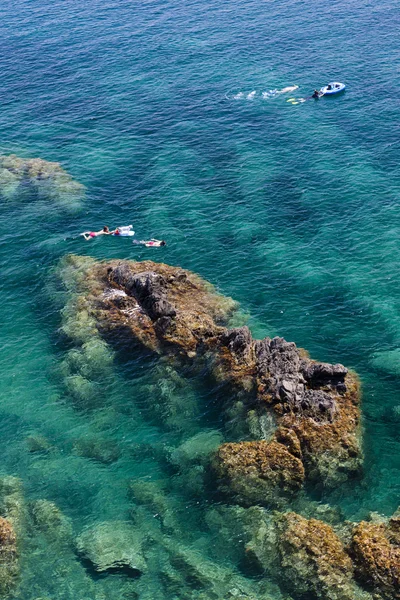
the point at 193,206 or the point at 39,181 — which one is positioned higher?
the point at 39,181

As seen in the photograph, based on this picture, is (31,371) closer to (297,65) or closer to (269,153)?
(269,153)

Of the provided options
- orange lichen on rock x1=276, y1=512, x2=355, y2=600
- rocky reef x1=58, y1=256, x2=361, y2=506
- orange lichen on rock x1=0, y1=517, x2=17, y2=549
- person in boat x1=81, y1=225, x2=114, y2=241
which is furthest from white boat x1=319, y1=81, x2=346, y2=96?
orange lichen on rock x1=0, y1=517, x2=17, y2=549

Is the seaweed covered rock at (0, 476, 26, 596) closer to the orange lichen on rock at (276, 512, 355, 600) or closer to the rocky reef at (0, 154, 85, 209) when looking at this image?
the orange lichen on rock at (276, 512, 355, 600)

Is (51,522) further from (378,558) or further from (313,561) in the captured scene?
(378,558)

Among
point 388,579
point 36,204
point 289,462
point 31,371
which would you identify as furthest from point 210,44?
point 388,579

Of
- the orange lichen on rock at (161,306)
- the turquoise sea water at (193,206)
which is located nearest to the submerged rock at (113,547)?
the turquoise sea water at (193,206)

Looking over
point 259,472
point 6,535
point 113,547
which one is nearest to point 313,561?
point 259,472
